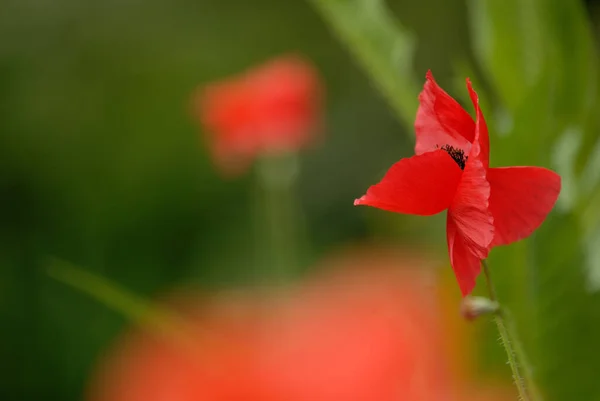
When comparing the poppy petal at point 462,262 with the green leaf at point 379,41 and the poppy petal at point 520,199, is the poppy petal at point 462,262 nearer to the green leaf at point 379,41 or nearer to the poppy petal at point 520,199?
the poppy petal at point 520,199

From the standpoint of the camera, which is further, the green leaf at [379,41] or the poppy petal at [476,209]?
the green leaf at [379,41]

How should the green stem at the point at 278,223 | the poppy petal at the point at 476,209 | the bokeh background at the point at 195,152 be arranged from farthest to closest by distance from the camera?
1. the green stem at the point at 278,223
2. the bokeh background at the point at 195,152
3. the poppy petal at the point at 476,209

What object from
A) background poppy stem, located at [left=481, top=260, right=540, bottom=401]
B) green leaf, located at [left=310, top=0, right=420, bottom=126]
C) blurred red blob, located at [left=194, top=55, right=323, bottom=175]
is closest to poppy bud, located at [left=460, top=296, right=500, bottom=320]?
background poppy stem, located at [left=481, top=260, right=540, bottom=401]

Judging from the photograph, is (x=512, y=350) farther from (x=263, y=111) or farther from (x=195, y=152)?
(x=195, y=152)

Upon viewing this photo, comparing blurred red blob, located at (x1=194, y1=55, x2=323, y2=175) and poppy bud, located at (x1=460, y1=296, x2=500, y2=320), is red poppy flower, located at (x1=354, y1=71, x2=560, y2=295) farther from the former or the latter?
blurred red blob, located at (x1=194, y1=55, x2=323, y2=175)

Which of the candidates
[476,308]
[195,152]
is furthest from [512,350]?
[195,152]

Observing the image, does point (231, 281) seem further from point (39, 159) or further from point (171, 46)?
point (171, 46)

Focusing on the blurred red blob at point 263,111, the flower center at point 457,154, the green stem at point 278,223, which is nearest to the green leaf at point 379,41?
the flower center at point 457,154
